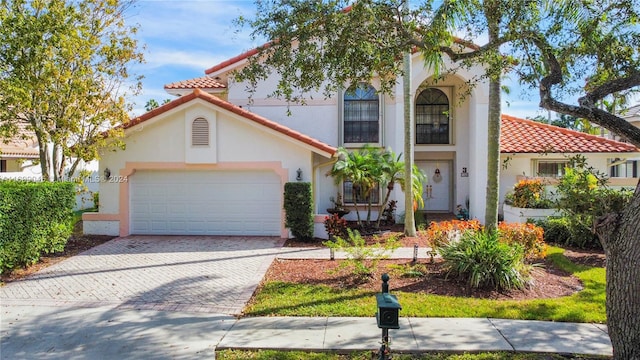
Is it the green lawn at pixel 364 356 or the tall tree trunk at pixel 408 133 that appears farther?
the tall tree trunk at pixel 408 133

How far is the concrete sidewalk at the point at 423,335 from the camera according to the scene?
5.49m

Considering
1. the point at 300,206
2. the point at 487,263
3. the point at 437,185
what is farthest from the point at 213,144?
the point at 437,185

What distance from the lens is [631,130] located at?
4.95 metres

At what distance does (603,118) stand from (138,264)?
9548mm

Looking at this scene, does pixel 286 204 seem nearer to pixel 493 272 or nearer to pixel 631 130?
pixel 493 272

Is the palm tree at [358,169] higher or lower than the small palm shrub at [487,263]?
higher

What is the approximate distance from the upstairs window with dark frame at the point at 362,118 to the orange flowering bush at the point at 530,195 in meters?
5.37

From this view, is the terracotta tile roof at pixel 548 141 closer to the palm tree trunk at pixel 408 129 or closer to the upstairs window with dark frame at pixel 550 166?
the upstairs window with dark frame at pixel 550 166

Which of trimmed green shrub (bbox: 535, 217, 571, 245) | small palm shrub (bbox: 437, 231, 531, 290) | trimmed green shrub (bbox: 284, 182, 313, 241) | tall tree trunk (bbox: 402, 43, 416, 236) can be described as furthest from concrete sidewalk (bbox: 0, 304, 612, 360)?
trimmed green shrub (bbox: 535, 217, 571, 245)

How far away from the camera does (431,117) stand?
18.3 m

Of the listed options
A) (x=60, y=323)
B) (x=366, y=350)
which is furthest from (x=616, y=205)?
(x=60, y=323)

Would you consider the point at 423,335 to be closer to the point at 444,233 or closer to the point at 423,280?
the point at 423,280

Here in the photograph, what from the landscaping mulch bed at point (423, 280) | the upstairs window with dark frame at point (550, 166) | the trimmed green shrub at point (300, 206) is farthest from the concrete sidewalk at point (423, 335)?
the upstairs window with dark frame at point (550, 166)

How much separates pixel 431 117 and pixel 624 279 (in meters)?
14.4
